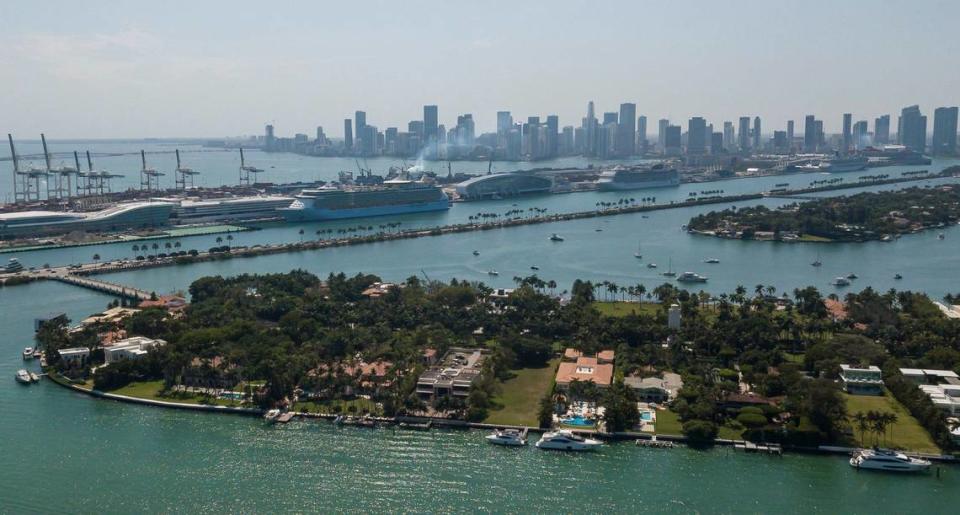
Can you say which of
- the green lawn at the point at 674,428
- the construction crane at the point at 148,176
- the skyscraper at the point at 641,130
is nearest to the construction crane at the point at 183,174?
the construction crane at the point at 148,176

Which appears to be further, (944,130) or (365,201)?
(944,130)

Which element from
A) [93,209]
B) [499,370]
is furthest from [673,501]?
[93,209]

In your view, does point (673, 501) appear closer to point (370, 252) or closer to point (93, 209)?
point (370, 252)

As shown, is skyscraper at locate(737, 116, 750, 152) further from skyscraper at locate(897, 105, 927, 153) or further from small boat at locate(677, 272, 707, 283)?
small boat at locate(677, 272, 707, 283)

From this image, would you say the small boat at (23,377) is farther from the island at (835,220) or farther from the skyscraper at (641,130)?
the skyscraper at (641,130)

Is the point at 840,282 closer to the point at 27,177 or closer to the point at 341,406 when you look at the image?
the point at 341,406

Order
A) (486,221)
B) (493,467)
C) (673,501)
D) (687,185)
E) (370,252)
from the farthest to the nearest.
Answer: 1. (687,185)
2. (486,221)
3. (370,252)
4. (493,467)
5. (673,501)

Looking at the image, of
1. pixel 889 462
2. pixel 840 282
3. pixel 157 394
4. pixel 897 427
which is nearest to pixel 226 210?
pixel 840 282
